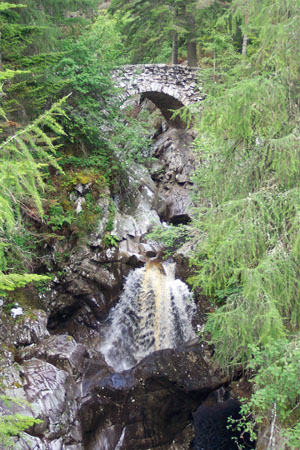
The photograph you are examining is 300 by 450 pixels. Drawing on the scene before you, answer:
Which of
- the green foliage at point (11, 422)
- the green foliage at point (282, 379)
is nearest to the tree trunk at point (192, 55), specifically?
the green foliage at point (282, 379)

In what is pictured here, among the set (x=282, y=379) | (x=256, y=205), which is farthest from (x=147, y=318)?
(x=282, y=379)

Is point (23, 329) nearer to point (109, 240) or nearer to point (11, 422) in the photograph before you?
point (109, 240)

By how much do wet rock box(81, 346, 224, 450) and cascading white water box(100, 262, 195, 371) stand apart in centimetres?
196

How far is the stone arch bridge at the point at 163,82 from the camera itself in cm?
1481

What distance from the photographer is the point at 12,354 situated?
754 centimetres

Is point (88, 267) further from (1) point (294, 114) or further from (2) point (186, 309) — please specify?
(1) point (294, 114)

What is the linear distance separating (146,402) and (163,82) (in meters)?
12.5

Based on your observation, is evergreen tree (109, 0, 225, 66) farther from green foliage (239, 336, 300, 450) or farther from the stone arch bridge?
green foliage (239, 336, 300, 450)

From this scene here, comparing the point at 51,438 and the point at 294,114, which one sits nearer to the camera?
the point at 294,114

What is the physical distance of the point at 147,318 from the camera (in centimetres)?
1043

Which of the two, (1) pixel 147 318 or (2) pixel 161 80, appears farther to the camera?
(2) pixel 161 80

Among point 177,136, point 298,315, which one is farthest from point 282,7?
point 177,136

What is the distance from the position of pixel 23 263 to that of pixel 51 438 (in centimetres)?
408

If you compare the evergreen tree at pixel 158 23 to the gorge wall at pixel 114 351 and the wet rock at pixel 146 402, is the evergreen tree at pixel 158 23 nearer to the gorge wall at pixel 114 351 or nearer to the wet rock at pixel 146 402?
the gorge wall at pixel 114 351
